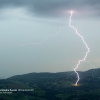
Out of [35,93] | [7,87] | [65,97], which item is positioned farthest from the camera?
[7,87]

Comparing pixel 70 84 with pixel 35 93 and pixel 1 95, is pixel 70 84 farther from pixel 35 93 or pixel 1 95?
pixel 1 95

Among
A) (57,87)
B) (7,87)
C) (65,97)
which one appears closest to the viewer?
(65,97)

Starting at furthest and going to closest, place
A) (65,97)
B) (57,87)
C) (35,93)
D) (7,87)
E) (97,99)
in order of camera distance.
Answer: (57,87), (7,87), (35,93), (65,97), (97,99)

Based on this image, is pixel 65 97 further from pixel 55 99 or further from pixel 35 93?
pixel 35 93

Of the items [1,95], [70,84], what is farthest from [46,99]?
[70,84]

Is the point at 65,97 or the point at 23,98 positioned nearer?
the point at 23,98

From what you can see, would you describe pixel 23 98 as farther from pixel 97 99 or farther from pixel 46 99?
pixel 97 99

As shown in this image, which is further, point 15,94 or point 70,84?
point 70,84

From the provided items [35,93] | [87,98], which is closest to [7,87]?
[35,93]

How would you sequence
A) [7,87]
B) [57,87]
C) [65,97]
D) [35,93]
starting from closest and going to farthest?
[65,97], [35,93], [7,87], [57,87]
